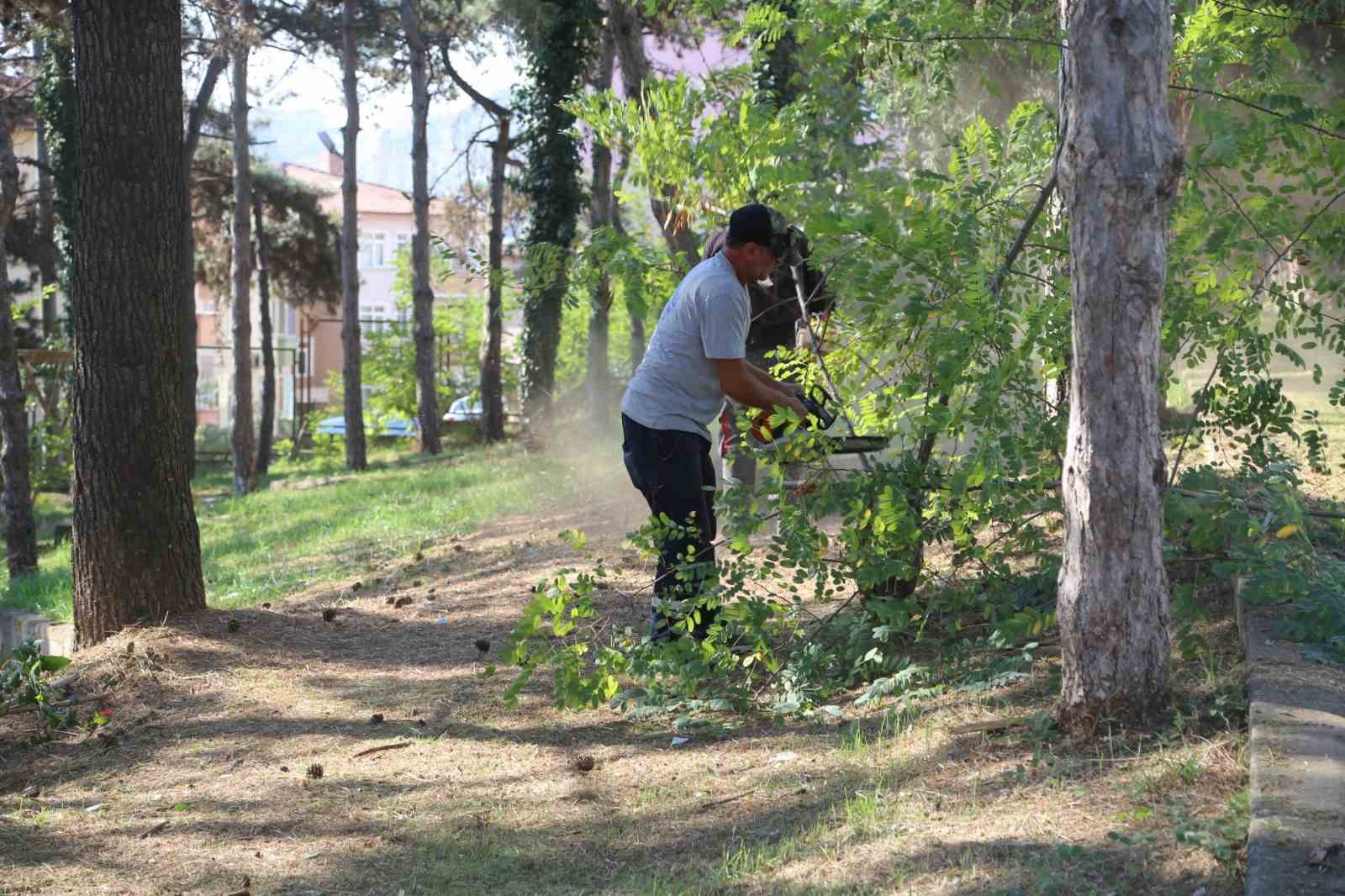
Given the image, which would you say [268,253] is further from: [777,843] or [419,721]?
[777,843]

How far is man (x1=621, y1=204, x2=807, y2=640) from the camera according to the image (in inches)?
212

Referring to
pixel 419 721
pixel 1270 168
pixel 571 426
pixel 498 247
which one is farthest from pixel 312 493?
pixel 1270 168

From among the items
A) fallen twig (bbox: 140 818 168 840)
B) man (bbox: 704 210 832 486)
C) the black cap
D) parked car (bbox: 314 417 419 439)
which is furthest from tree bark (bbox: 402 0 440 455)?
fallen twig (bbox: 140 818 168 840)

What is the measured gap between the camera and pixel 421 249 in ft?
A: 81.4

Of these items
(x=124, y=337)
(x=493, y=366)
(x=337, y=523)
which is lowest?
(x=337, y=523)

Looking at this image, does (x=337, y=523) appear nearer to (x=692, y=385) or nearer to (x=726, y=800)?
(x=692, y=385)

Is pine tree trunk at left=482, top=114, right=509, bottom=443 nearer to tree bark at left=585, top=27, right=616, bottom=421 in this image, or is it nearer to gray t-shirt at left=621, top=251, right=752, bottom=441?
tree bark at left=585, top=27, right=616, bottom=421

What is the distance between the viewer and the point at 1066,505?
13.1 feet

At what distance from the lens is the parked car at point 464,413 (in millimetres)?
29641

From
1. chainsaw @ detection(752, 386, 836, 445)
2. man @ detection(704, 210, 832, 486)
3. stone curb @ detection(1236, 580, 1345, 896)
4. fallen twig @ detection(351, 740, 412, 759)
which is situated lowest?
fallen twig @ detection(351, 740, 412, 759)

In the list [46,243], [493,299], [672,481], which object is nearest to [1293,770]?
[672,481]

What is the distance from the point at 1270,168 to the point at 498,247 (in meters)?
21.9

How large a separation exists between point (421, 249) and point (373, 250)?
49120 millimetres

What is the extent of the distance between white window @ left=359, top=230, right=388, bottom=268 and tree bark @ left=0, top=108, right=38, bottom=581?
5714 cm
